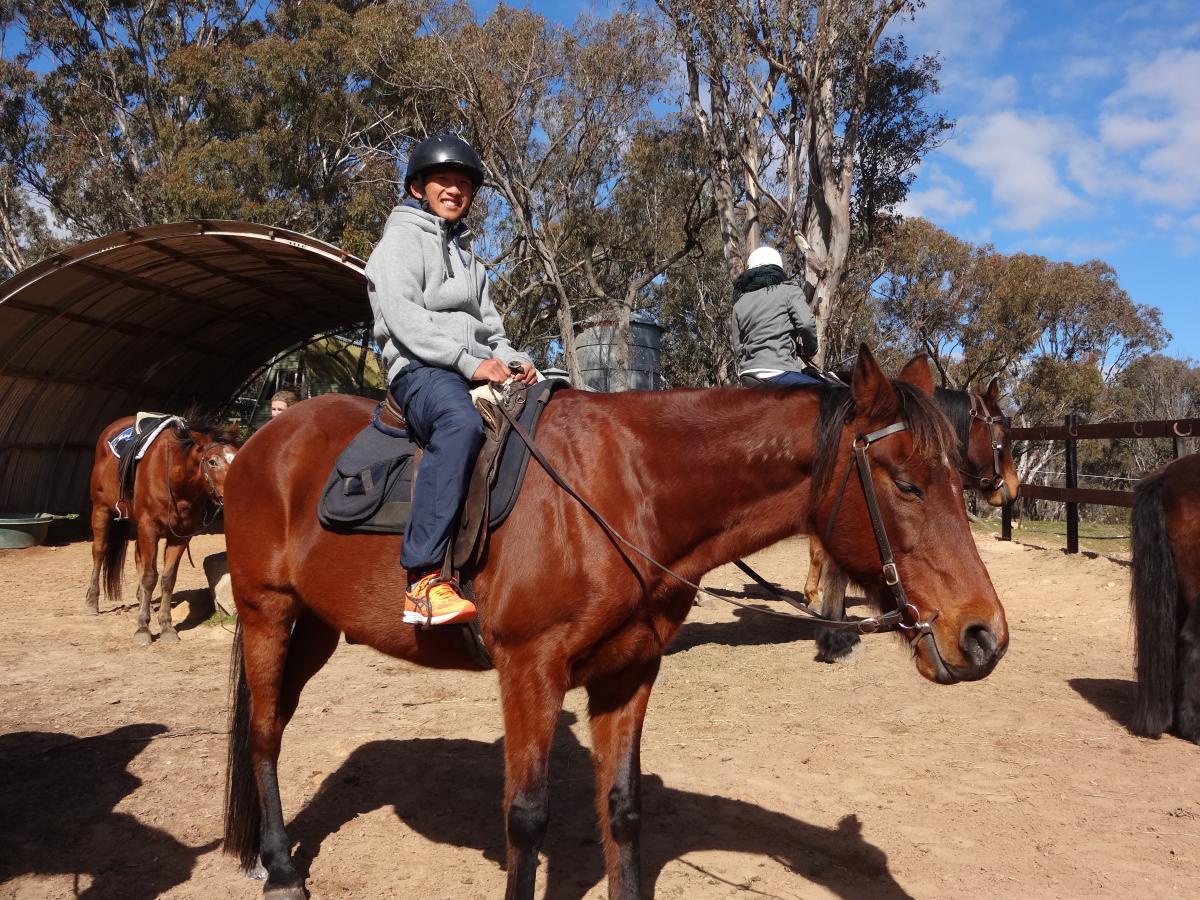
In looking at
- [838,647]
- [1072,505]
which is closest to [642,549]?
[838,647]

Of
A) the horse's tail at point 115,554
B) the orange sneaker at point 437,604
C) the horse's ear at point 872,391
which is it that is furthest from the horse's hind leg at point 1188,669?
the horse's tail at point 115,554

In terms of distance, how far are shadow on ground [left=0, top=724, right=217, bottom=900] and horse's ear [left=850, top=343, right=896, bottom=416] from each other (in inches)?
143

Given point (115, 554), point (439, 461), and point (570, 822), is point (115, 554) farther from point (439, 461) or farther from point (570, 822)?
point (439, 461)

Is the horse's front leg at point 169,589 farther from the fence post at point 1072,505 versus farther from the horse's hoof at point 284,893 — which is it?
the fence post at point 1072,505

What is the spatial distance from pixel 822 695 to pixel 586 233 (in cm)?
2089

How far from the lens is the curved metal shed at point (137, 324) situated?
12.3m

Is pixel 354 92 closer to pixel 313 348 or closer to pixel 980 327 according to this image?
pixel 313 348

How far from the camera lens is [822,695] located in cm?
629

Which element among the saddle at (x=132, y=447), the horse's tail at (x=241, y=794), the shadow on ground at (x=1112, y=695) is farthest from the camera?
the saddle at (x=132, y=447)

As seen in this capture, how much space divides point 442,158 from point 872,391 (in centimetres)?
212

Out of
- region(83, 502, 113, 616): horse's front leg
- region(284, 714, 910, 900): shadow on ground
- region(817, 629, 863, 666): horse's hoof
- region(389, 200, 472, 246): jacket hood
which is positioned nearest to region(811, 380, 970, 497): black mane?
region(389, 200, 472, 246): jacket hood

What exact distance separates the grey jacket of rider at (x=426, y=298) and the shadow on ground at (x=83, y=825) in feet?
8.43

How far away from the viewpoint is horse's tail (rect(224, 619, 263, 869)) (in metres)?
3.90

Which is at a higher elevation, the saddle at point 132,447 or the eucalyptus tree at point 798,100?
the eucalyptus tree at point 798,100
